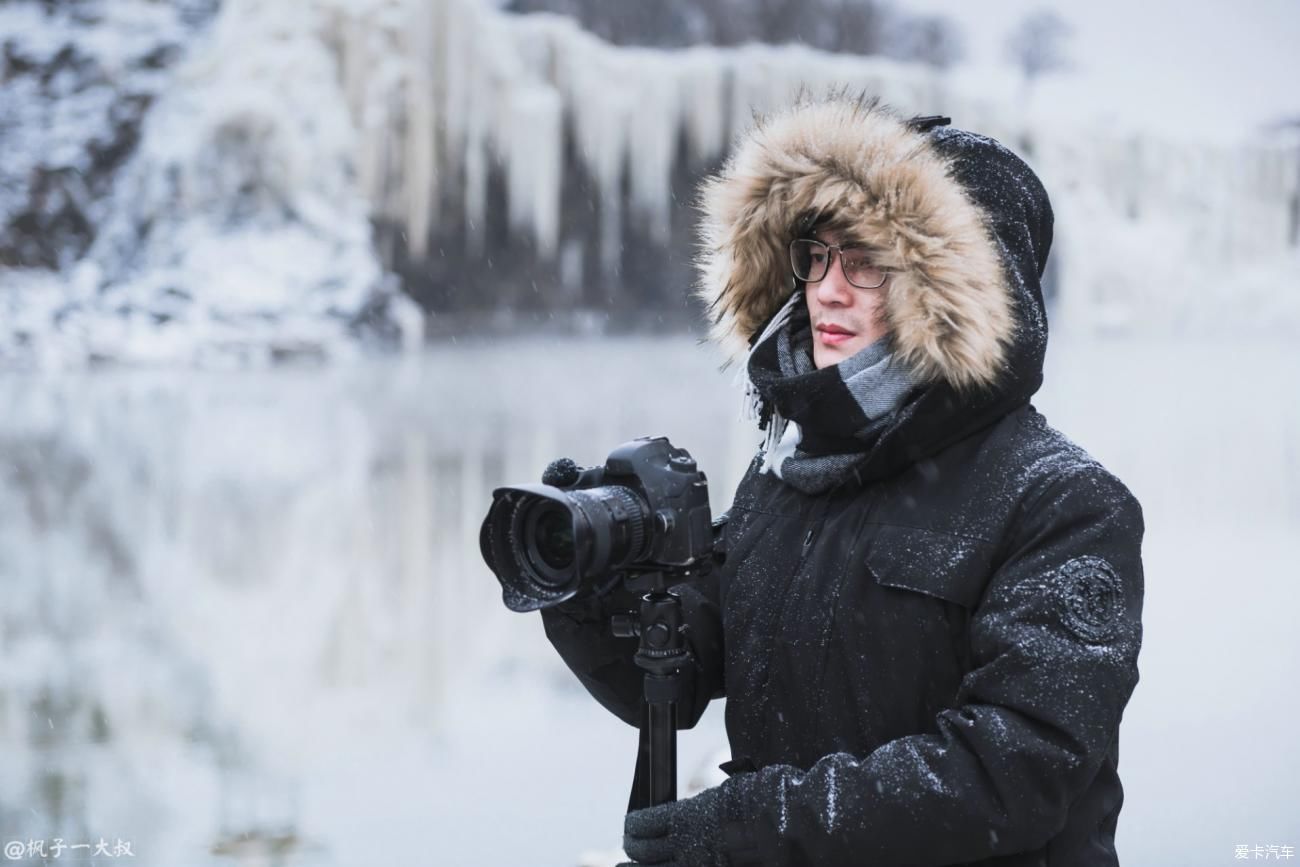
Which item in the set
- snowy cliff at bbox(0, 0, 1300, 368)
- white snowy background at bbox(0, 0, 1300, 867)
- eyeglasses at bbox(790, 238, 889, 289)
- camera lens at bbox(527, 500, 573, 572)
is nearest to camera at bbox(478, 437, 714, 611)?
camera lens at bbox(527, 500, 573, 572)

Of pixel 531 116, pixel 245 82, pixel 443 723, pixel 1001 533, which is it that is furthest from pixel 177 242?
pixel 1001 533

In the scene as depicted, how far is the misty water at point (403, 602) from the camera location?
2830 millimetres

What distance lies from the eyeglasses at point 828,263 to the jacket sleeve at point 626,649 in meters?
0.32

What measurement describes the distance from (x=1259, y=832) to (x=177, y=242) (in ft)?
11.3

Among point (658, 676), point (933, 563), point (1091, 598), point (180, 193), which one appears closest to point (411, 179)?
point (180, 193)

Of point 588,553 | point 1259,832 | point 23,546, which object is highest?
point 588,553

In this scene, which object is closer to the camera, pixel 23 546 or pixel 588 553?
pixel 588 553

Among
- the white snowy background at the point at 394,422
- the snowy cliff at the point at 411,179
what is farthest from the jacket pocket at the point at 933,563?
the snowy cliff at the point at 411,179

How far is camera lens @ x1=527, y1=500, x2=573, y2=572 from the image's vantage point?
3.07ft

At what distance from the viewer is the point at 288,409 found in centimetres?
341

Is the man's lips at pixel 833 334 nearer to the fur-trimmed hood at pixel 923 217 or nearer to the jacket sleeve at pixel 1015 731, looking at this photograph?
the fur-trimmed hood at pixel 923 217

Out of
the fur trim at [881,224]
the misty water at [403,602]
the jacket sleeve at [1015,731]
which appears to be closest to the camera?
the jacket sleeve at [1015,731]

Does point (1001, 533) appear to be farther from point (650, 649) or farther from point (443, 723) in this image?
point (443, 723)

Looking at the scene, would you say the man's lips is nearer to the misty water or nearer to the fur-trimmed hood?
the fur-trimmed hood
